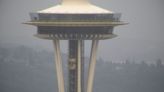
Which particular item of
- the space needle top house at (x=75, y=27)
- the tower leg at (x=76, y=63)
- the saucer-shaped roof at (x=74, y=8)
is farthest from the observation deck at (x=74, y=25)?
the tower leg at (x=76, y=63)

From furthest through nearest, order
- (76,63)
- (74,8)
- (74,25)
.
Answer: (76,63) < (74,8) < (74,25)

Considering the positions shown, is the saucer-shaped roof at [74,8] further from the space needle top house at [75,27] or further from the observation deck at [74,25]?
the observation deck at [74,25]

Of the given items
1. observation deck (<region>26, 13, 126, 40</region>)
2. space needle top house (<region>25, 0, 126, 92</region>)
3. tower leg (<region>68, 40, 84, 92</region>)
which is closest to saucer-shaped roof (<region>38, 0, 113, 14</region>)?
space needle top house (<region>25, 0, 126, 92</region>)

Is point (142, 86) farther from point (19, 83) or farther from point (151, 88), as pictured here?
point (19, 83)

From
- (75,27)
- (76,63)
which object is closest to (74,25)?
(75,27)

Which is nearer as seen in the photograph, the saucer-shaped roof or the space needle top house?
the space needle top house

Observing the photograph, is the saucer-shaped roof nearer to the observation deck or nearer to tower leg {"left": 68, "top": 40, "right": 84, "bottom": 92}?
the observation deck

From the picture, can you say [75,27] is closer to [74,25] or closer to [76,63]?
[74,25]
